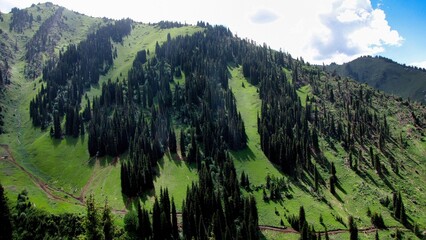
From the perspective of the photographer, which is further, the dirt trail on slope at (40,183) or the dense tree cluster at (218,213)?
the dirt trail on slope at (40,183)

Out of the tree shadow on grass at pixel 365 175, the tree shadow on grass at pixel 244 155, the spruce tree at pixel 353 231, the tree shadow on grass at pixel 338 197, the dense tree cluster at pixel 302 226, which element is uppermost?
the tree shadow on grass at pixel 244 155

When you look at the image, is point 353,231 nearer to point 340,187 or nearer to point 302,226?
point 302,226

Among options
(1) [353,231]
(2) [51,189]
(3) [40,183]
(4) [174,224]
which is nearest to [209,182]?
(4) [174,224]

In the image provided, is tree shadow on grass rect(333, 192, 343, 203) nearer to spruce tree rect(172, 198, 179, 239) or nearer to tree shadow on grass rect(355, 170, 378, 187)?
tree shadow on grass rect(355, 170, 378, 187)

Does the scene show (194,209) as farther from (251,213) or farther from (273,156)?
(273,156)

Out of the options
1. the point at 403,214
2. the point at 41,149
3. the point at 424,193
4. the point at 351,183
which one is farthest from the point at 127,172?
the point at 424,193

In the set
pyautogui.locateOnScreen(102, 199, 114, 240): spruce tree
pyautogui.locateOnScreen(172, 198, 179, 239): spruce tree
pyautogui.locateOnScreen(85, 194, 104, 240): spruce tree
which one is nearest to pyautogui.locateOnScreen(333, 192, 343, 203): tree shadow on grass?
pyautogui.locateOnScreen(172, 198, 179, 239): spruce tree

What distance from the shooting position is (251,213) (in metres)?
119

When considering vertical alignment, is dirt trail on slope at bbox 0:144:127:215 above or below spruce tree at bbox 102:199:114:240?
below

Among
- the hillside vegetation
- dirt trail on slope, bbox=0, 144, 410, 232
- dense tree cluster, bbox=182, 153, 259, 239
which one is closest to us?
dense tree cluster, bbox=182, 153, 259, 239

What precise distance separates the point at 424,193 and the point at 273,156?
80.8m

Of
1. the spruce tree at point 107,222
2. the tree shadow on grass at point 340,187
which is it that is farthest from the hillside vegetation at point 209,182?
the spruce tree at point 107,222

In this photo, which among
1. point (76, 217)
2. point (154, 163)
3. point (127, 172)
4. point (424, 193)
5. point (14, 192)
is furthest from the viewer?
point (424, 193)

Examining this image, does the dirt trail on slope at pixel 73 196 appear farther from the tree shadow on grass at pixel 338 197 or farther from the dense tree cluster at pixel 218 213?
the tree shadow on grass at pixel 338 197
